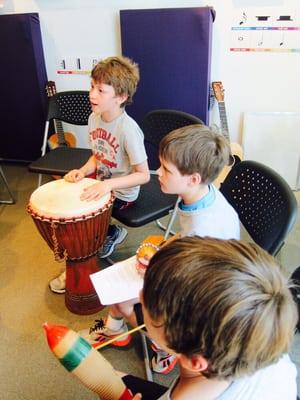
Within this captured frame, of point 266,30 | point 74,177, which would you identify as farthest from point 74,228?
point 266,30

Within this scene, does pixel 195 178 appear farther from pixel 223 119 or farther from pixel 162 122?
pixel 223 119

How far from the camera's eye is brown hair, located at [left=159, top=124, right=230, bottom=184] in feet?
4.38

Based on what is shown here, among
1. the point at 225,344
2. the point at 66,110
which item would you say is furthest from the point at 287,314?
the point at 66,110

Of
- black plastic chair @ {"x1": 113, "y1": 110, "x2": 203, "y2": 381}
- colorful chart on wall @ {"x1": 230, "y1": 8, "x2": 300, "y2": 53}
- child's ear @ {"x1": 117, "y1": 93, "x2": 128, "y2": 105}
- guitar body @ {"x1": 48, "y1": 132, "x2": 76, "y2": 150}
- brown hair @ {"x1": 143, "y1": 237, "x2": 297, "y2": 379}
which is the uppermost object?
colorful chart on wall @ {"x1": 230, "y1": 8, "x2": 300, "y2": 53}

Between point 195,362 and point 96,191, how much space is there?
3.52 feet

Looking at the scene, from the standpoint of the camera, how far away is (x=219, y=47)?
277cm

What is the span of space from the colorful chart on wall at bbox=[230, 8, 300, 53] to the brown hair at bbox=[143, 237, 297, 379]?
2419 mm

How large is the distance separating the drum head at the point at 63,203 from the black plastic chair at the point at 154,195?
0.66 feet

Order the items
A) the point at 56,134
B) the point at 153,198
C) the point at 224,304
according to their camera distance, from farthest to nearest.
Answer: the point at 56,134
the point at 153,198
the point at 224,304

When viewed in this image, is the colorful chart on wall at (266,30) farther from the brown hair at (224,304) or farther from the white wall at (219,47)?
the brown hair at (224,304)

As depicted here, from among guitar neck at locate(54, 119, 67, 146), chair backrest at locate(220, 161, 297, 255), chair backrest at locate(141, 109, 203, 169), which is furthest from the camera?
guitar neck at locate(54, 119, 67, 146)

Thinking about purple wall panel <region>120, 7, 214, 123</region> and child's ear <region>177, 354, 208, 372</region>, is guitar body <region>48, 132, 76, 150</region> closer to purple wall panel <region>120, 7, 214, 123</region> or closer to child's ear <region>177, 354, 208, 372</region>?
purple wall panel <region>120, 7, 214, 123</region>

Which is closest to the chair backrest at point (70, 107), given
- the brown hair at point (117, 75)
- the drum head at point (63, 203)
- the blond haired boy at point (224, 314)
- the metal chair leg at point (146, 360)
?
the brown hair at point (117, 75)

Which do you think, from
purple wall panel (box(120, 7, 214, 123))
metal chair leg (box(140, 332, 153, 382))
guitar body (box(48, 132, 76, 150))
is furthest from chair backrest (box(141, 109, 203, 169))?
guitar body (box(48, 132, 76, 150))
